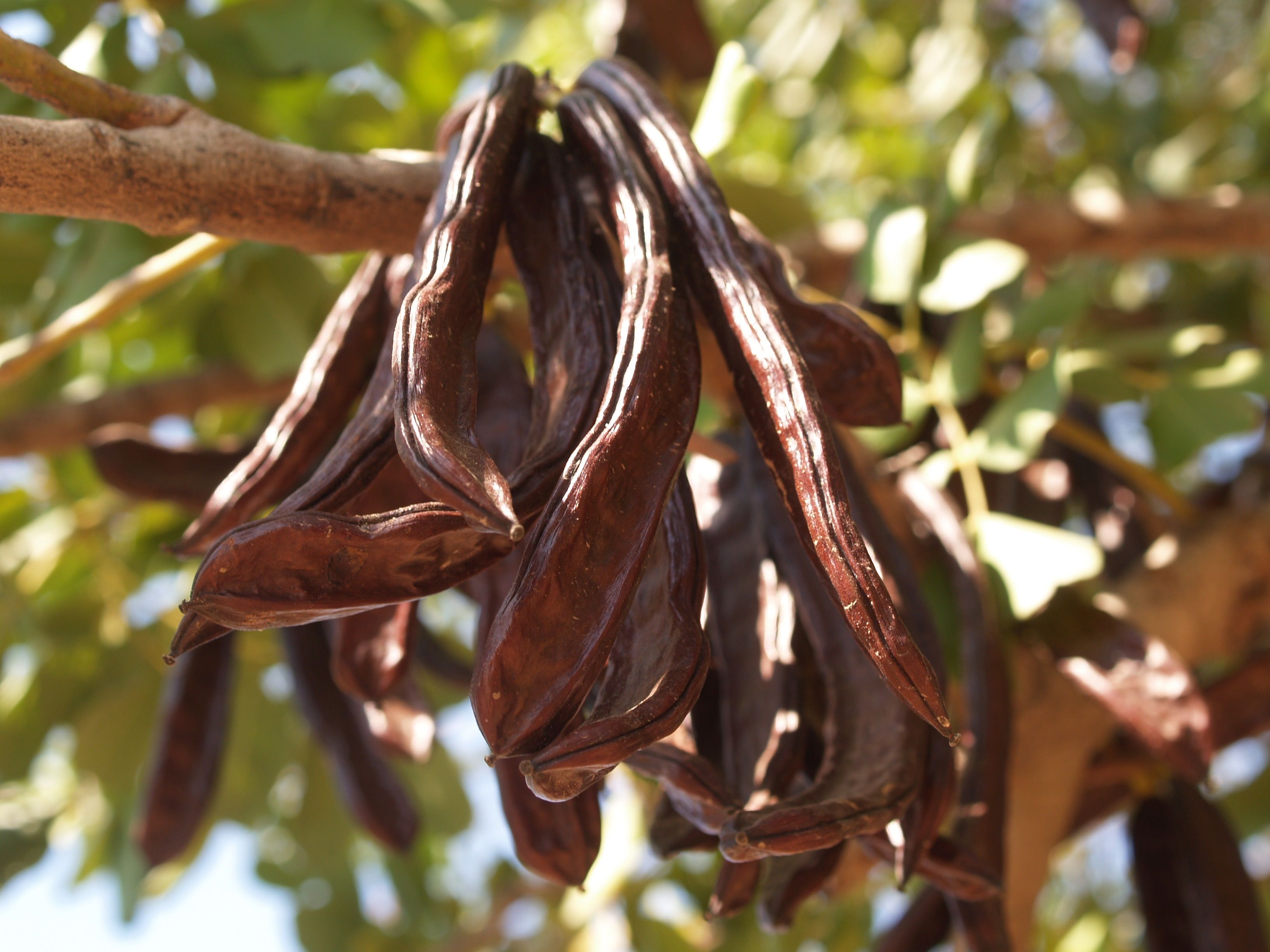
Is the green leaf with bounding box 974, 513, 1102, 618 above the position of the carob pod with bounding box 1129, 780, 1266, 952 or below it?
above

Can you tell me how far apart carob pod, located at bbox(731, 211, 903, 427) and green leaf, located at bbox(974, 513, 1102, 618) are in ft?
1.07

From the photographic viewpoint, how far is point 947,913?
4.28 feet

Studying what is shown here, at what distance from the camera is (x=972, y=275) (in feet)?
4.32

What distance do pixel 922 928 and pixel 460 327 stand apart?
95 centimetres

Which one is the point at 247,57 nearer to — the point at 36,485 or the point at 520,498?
the point at 36,485

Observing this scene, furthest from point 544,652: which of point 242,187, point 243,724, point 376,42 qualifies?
point 243,724

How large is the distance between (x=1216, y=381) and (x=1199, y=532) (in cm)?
18

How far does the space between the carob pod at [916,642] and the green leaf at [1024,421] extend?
247 millimetres

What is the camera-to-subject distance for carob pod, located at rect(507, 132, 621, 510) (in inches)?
26.1

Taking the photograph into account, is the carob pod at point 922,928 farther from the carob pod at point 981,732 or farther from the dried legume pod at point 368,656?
the dried legume pod at point 368,656

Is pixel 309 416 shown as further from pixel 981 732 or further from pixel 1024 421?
pixel 1024 421

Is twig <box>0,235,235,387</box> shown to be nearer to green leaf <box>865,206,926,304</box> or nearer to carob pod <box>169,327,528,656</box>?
carob pod <box>169,327,528,656</box>

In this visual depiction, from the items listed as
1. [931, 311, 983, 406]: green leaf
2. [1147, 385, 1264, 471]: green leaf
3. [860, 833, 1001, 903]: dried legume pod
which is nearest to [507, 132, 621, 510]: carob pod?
[860, 833, 1001, 903]: dried legume pod

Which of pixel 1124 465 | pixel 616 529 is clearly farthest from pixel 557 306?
pixel 1124 465
